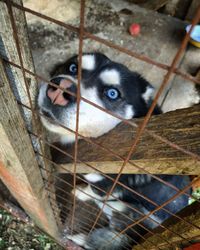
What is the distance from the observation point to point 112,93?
2.01 meters

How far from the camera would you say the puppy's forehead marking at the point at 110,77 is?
201 cm

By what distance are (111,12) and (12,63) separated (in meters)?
2.76

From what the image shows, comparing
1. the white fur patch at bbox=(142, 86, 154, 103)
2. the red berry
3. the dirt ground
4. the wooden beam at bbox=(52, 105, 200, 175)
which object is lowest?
the dirt ground

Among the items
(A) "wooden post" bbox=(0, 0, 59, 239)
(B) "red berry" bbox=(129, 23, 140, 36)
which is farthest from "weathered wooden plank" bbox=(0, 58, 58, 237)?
(B) "red berry" bbox=(129, 23, 140, 36)

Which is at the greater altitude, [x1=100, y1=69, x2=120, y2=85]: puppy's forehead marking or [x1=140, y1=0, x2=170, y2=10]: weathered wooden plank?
[x1=140, y1=0, x2=170, y2=10]: weathered wooden plank

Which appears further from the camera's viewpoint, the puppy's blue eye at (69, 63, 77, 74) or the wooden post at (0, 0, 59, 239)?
the puppy's blue eye at (69, 63, 77, 74)

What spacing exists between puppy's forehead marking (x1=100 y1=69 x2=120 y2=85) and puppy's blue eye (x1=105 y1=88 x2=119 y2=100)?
2.0 inches

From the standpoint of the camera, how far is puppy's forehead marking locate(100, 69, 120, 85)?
79.0 inches

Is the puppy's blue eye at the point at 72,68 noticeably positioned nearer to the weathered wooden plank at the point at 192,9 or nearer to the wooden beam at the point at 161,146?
the wooden beam at the point at 161,146

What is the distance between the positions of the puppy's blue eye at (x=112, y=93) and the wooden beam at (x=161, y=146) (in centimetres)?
77

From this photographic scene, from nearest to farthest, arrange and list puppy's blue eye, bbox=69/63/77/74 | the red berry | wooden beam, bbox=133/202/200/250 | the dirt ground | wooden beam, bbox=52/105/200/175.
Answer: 1. wooden beam, bbox=52/105/200/175
2. wooden beam, bbox=133/202/200/250
3. puppy's blue eye, bbox=69/63/77/74
4. the dirt ground
5. the red berry

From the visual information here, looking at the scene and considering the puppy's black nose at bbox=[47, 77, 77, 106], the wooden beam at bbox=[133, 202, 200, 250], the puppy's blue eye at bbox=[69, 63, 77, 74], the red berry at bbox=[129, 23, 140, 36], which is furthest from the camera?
the red berry at bbox=[129, 23, 140, 36]

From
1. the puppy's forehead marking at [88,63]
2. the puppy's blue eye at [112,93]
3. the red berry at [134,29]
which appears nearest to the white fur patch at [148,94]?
the puppy's blue eye at [112,93]

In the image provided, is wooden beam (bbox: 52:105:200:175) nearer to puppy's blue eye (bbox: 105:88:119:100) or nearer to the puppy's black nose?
the puppy's black nose
